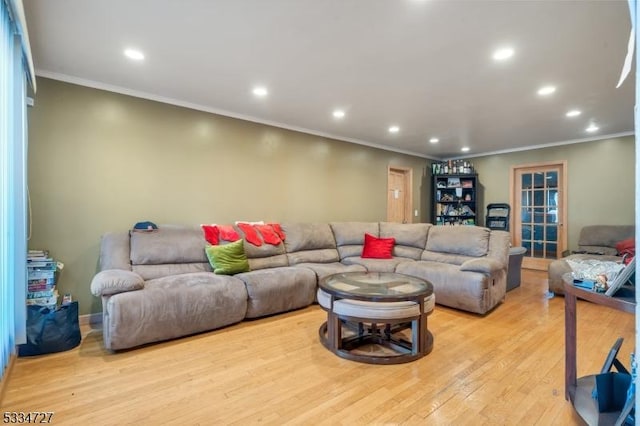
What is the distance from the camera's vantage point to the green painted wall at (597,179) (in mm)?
5047

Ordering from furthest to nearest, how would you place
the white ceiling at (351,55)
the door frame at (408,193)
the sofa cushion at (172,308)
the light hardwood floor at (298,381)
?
1. the door frame at (408,193)
2. the sofa cushion at (172,308)
3. the white ceiling at (351,55)
4. the light hardwood floor at (298,381)

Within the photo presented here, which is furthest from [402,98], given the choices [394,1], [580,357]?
[580,357]

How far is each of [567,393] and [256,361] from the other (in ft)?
6.60

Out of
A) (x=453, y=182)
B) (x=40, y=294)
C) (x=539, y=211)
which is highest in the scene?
(x=453, y=182)

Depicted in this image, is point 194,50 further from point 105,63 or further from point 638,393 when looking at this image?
point 638,393

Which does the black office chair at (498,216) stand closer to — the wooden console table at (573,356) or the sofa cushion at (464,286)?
the sofa cushion at (464,286)

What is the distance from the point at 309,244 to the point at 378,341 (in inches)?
78.7

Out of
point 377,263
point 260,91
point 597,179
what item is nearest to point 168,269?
point 260,91

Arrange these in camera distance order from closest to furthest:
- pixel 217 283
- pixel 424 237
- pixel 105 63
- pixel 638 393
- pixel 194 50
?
pixel 638 393 → pixel 194 50 → pixel 105 63 → pixel 217 283 → pixel 424 237

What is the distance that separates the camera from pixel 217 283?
119 inches

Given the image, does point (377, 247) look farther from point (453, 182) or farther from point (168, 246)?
point (453, 182)

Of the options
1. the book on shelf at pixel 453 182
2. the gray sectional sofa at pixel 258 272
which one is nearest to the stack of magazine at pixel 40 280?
the gray sectional sofa at pixel 258 272

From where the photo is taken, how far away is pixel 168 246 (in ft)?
10.9

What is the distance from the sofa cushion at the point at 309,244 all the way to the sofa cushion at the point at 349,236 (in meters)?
0.12
